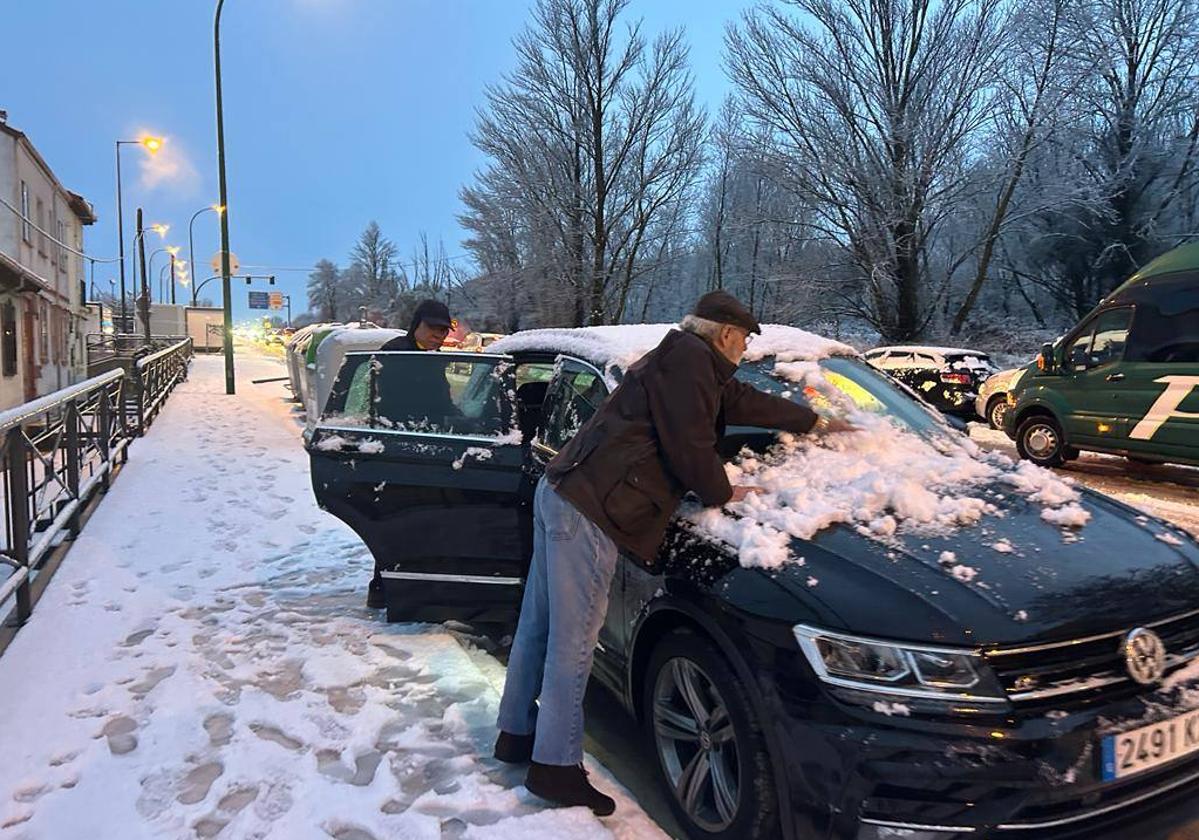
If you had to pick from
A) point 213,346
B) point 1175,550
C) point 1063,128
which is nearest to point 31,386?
point 1175,550

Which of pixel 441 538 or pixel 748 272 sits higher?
pixel 748 272

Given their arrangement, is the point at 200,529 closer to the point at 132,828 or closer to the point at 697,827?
the point at 132,828

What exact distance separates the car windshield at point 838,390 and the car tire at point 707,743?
50.6 inches

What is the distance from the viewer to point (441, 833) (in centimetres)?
262

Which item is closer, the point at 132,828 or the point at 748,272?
the point at 132,828

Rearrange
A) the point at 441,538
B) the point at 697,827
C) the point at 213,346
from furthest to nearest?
1. the point at 213,346
2. the point at 441,538
3. the point at 697,827

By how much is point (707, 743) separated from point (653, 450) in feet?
3.12

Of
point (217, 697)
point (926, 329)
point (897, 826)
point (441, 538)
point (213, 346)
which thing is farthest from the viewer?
point (213, 346)

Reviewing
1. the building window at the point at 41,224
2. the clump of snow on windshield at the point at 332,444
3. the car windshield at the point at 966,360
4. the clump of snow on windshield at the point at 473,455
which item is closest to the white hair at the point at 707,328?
the clump of snow on windshield at the point at 473,455

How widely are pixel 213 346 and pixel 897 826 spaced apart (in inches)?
2380

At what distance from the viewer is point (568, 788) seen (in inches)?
108

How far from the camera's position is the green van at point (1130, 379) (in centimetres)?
848

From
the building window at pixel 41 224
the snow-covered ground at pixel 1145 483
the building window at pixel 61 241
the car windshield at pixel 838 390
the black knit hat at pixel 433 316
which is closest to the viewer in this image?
the car windshield at pixel 838 390

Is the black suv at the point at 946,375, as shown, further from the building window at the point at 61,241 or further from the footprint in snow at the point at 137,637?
the building window at the point at 61,241
